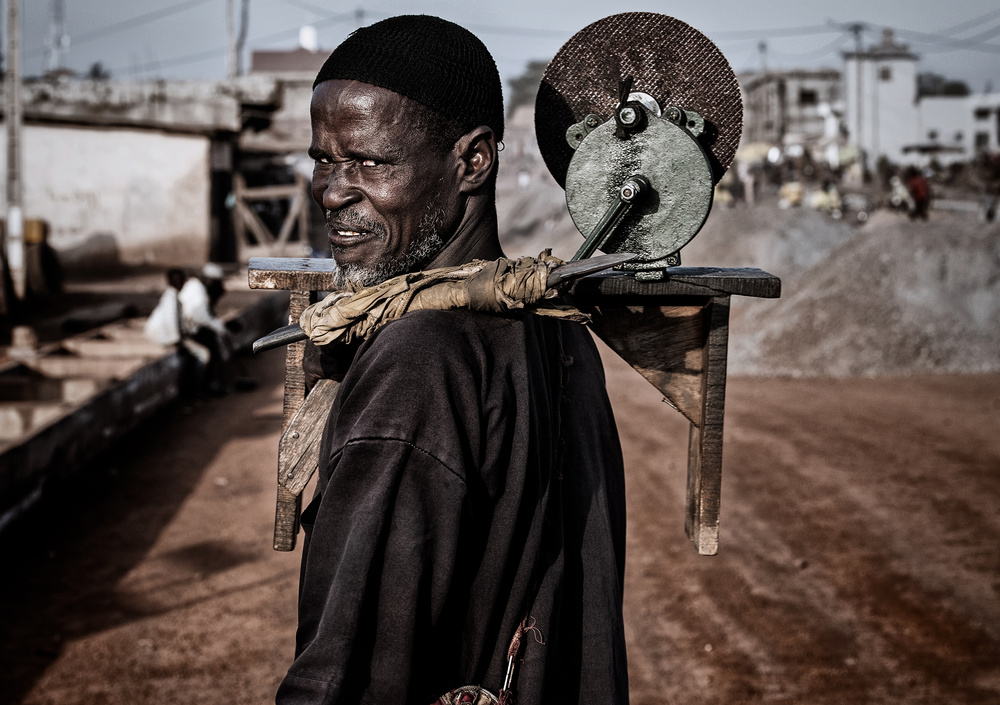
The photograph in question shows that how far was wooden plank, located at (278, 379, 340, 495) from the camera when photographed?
1.71 metres

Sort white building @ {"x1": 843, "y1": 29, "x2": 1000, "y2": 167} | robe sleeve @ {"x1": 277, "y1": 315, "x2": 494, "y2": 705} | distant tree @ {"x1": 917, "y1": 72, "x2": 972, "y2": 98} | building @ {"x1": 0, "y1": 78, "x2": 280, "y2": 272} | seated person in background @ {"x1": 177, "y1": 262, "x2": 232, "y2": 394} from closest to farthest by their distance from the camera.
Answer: robe sleeve @ {"x1": 277, "y1": 315, "x2": 494, "y2": 705}, seated person in background @ {"x1": 177, "y1": 262, "x2": 232, "y2": 394}, building @ {"x1": 0, "y1": 78, "x2": 280, "y2": 272}, white building @ {"x1": 843, "y1": 29, "x2": 1000, "y2": 167}, distant tree @ {"x1": 917, "y1": 72, "x2": 972, "y2": 98}

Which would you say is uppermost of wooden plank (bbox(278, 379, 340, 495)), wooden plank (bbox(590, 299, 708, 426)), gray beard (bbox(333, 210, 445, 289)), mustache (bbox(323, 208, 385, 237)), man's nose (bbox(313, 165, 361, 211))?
man's nose (bbox(313, 165, 361, 211))

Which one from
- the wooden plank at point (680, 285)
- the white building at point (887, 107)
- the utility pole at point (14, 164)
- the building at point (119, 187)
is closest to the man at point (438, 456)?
the wooden plank at point (680, 285)

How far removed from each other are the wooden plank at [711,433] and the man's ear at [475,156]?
524mm

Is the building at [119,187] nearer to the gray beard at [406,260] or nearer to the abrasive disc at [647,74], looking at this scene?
the abrasive disc at [647,74]

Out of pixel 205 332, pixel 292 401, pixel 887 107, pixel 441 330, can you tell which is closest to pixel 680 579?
pixel 292 401

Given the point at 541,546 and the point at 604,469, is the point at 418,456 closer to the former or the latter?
the point at 541,546

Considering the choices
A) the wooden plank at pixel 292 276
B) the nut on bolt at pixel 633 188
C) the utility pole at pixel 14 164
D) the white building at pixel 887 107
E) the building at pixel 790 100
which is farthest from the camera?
the building at pixel 790 100

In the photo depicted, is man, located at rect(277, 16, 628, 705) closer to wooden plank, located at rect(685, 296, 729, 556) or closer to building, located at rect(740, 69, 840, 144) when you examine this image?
wooden plank, located at rect(685, 296, 729, 556)

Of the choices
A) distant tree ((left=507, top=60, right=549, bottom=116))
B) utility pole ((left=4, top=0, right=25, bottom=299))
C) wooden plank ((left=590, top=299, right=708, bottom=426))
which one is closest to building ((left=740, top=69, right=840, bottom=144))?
distant tree ((left=507, top=60, right=549, bottom=116))

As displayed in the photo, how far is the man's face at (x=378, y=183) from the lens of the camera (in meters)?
1.39

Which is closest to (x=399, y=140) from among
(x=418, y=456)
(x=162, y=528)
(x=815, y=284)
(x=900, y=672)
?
(x=418, y=456)

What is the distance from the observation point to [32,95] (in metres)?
22.7

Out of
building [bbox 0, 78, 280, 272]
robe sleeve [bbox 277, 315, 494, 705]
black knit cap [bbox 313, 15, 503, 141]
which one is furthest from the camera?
building [bbox 0, 78, 280, 272]
